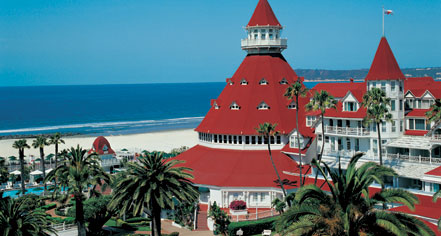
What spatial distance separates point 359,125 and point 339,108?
9.47ft

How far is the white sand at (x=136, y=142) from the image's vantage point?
Result: 348 feet

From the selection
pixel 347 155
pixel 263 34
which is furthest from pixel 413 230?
pixel 263 34

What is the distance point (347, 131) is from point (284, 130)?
7.93 m

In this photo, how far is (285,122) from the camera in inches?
2256

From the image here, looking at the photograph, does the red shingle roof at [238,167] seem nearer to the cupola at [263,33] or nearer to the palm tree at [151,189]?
the palm tree at [151,189]

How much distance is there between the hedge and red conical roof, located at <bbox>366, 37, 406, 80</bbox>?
16905 mm

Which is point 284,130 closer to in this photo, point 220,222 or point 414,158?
point 414,158

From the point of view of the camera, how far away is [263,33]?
64438 millimetres

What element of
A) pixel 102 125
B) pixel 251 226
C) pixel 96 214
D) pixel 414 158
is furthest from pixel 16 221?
pixel 102 125

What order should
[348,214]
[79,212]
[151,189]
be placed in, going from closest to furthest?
[348,214] < [151,189] < [79,212]

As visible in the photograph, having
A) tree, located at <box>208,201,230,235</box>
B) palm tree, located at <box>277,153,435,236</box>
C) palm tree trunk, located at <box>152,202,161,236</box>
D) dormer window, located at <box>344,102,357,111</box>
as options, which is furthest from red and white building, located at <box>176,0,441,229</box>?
palm tree trunk, located at <box>152,202,161,236</box>

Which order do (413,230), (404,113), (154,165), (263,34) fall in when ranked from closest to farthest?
(413,230)
(154,165)
(404,113)
(263,34)

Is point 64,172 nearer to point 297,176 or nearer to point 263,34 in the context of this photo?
point 297,176

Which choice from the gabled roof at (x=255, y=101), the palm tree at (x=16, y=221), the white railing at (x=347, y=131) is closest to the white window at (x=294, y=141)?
the gabled roof at (x=255, y=101)
